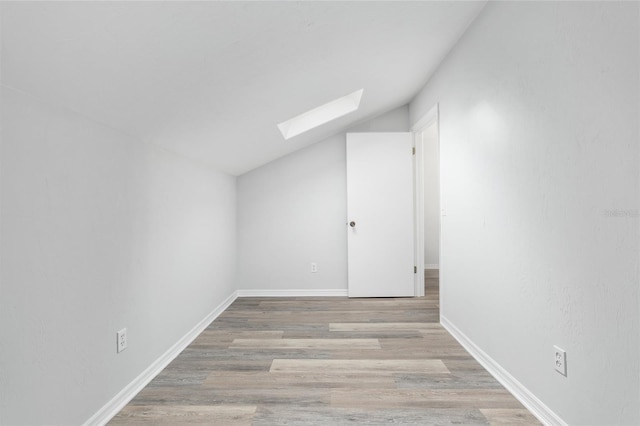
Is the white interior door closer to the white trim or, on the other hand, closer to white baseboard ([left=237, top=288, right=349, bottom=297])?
the white trim

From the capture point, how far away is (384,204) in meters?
3.92

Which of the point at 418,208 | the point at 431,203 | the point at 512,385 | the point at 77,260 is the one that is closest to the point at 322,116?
the point at 418,208

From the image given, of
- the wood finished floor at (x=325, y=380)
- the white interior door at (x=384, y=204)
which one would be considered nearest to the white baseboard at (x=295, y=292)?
the white interior door at (x=384, y=204)

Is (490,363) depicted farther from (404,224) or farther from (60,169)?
(60,169)

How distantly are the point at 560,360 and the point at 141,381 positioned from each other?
209 cm

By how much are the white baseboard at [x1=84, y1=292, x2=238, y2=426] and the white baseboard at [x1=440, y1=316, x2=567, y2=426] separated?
6.56ft

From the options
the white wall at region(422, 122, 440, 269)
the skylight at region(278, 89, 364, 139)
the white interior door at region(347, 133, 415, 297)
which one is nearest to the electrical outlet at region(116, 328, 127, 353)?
the skylight at region(278, 89, 364, 139)

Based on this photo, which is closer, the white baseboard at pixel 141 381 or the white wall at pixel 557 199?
the white wall at pixel 557 199

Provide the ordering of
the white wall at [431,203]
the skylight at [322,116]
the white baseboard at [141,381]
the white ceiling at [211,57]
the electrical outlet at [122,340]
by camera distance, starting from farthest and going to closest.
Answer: the white wall at [431,203], the skylight at [322,116], the electrical outlet at [122,340], the white baseboard at [141,381], the white ceiling at [211,57]

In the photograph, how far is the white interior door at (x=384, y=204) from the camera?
154 inches

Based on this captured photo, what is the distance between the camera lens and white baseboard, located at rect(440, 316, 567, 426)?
1.57 meters

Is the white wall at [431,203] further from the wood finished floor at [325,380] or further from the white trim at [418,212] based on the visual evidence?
the wood finished floor at [325,380]

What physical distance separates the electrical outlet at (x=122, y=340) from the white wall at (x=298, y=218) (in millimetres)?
2394

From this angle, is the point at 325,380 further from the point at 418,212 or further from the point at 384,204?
the point at 418,212
